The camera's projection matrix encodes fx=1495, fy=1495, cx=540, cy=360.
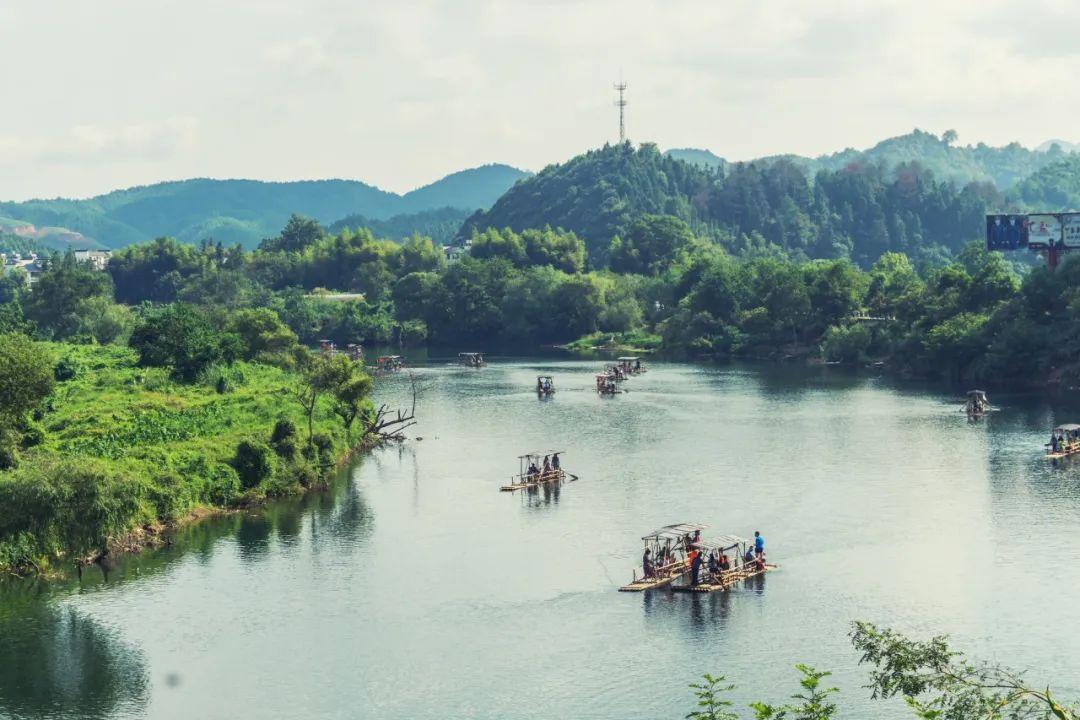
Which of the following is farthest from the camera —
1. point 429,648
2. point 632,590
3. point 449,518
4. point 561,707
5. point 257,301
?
point 257,301

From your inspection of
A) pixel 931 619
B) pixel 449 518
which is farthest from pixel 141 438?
pixel 931 619

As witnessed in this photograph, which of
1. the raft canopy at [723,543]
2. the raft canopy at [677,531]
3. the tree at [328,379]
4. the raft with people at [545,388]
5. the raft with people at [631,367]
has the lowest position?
the raft canopy at [723,543]

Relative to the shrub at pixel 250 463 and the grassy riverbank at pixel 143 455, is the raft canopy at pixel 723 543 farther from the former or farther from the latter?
the shrub at pixel 250 463

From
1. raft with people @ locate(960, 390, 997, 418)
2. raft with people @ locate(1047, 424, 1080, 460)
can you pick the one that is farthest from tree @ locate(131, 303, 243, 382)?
raft with people @ locate(1047, 424, 1080, 460)

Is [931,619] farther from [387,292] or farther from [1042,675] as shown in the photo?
[387,292]

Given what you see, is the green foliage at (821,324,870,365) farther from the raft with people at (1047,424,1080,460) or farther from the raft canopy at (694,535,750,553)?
the raft canopy at (694,535,750,553)

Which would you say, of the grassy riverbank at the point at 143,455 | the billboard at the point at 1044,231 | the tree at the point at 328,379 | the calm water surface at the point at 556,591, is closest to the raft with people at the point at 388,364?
the grassy riverbank at the point at 143,455

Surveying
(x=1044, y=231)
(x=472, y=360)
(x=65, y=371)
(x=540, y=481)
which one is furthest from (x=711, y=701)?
(x=1044, y=231)
